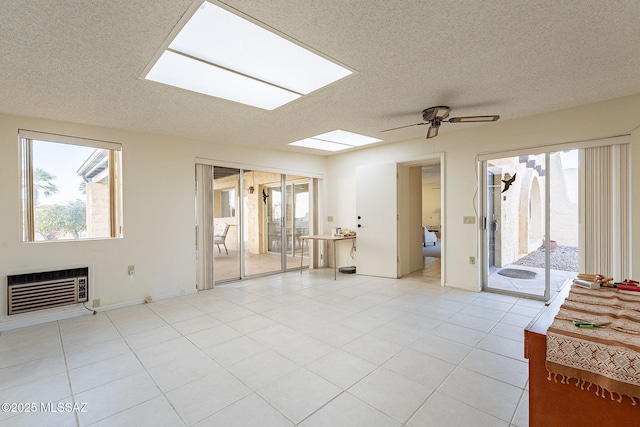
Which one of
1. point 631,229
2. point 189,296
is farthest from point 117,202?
point 631,229

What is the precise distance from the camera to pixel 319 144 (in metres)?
5.29

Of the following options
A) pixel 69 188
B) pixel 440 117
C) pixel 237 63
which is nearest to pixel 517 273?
pixel 440 117

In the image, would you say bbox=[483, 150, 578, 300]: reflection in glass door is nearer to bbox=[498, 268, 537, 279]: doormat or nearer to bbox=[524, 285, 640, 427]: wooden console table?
bbox=[498, 268, 537, 279]: doormat

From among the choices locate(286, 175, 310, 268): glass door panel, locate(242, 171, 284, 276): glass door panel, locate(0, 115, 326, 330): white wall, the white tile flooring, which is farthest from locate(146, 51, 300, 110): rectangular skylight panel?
locate(286, 175, 310, 268): glass door panel

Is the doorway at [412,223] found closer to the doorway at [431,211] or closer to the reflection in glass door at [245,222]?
the reflection in glass door at [245,222]

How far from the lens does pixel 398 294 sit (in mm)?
4195

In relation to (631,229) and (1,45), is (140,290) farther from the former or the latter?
(631,229)

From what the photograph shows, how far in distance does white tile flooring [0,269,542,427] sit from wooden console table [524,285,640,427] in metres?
0.41

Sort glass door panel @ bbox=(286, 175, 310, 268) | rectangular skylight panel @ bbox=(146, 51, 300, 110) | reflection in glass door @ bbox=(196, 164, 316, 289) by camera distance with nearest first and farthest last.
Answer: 1. rectangular skylight panel @ bbox=(146, 51, 300, 110)
2. reflection in glass door @ bbox=(196, 164, 316, 289)
3. glass door panel @ bbox=(286, 175, 310, 268)

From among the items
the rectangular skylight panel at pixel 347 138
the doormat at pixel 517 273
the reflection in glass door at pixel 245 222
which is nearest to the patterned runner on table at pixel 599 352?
the doormat at pixel 517 273

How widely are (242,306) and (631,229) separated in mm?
4678

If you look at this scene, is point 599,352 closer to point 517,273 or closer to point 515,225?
point 517,273

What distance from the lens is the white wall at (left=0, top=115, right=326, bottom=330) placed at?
3.21m

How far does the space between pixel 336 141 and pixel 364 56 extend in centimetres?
286
